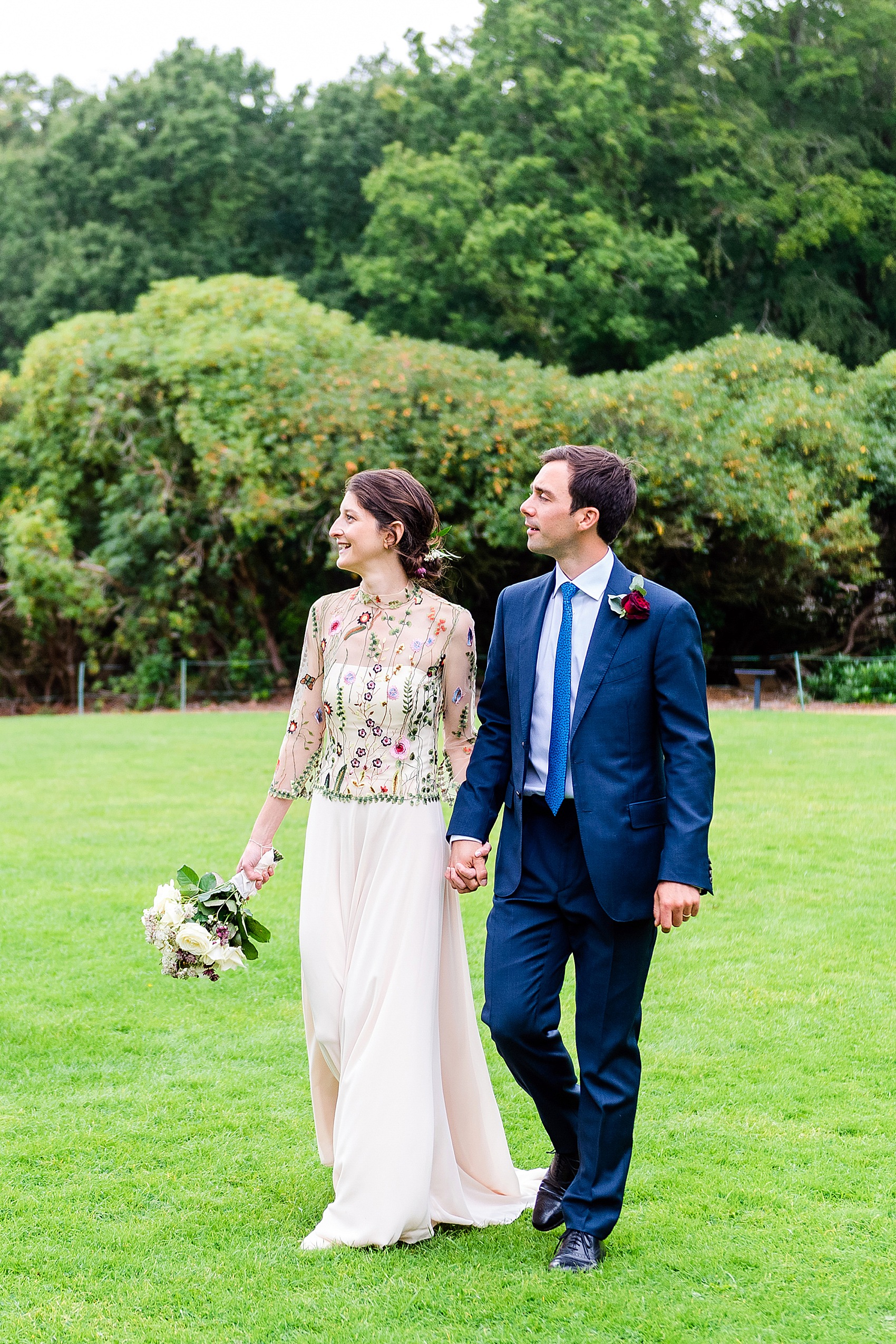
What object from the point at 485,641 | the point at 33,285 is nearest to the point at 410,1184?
the point at 485,641

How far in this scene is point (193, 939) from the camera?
3844mm

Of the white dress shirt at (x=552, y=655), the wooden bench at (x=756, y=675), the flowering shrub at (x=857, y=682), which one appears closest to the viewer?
the white dress shirt at (x=552, y=655)

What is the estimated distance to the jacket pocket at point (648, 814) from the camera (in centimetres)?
Result: 350

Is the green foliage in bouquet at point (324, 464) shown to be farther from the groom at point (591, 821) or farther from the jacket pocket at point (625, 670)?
the jacket pocket at point (625, 670)

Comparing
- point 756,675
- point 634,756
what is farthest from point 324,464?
point 634,756

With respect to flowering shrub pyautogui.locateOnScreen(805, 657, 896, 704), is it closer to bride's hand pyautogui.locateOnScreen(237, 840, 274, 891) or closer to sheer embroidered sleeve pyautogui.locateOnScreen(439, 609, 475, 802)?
sheer embroidered sleeve pyautogui.locateOnScreen(439, 609, 475, 802)

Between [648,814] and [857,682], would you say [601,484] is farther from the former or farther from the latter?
[857,682]

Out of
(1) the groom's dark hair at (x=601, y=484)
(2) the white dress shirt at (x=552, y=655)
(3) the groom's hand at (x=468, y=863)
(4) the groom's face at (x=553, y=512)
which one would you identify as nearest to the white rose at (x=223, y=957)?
(3) the groom's hand at (x=468, y=863)

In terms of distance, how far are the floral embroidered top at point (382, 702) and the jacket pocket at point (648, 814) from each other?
62 cm

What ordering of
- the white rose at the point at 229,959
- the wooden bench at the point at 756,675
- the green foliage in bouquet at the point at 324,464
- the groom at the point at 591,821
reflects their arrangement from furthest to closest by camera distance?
1. the green foliage in bouquet at the point at 324,464
2. the wooden bench at the point at 756,675
3. the white rose at the point at 229,959
4. the groom at the point at 591,821

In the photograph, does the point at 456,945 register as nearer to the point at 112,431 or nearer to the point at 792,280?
the point at 112,431

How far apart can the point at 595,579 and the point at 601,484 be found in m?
0.25

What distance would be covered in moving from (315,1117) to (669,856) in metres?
1.43

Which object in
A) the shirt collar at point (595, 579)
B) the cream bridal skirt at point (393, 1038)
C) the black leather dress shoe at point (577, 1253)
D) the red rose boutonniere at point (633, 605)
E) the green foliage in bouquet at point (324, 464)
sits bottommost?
the black leather dress shoe at point (577, 1253)
